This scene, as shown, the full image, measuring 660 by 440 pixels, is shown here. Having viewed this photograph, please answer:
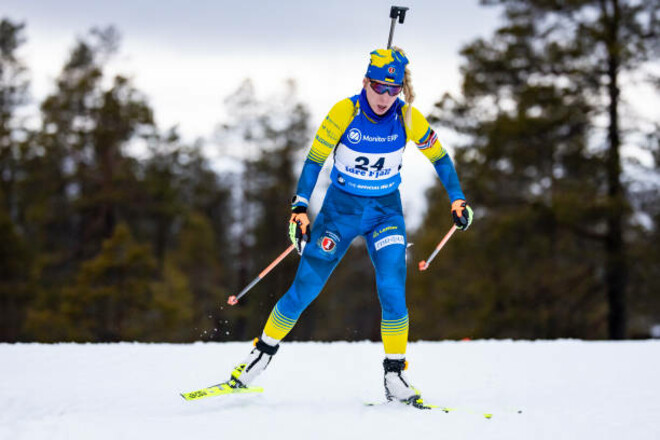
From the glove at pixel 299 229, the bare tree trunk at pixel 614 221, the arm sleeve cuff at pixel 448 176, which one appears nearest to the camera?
the glove at pixel 299 229

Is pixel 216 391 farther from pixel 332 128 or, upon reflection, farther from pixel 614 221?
pixel 614 221

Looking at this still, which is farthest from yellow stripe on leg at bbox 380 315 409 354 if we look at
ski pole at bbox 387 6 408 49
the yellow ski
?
ski pole at bbox 387 6 408 49

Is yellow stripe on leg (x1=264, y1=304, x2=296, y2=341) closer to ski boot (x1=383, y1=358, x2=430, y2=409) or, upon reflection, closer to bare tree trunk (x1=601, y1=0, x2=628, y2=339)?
ski boot (x1=383, y1=358, x2=430, y2=409)

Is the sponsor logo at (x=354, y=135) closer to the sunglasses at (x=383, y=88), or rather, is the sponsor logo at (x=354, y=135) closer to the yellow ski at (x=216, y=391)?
the sunglasses at (x=383, y=88)

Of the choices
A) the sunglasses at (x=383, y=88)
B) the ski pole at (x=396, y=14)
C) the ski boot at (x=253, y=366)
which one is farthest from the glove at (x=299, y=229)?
the ski pole at (x=396, y=14)

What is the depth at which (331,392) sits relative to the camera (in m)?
4.97

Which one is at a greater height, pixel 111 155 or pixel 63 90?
pixel 63 90

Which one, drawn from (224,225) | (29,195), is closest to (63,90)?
(29,195)

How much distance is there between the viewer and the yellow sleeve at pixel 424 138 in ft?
15.4

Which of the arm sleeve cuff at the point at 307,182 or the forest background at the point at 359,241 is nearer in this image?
the arm sleeve cuff at the point at 307,182

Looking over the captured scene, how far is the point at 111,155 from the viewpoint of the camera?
69.7ft

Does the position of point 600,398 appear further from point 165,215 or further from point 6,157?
point 6,157

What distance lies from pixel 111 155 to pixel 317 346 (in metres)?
15.8

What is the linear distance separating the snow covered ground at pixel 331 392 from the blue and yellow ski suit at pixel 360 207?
60cm
